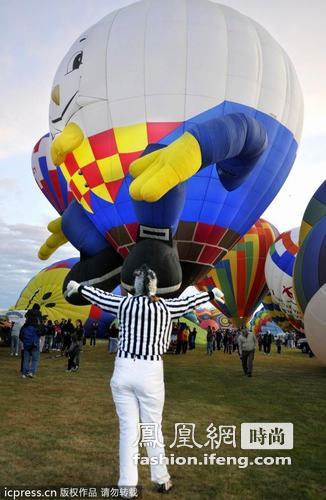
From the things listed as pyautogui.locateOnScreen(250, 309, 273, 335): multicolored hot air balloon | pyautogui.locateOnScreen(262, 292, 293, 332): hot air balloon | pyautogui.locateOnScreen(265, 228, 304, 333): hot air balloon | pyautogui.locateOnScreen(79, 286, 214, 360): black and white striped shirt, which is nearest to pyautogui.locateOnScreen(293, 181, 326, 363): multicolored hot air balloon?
pyautogui.locateOnScreen(79, 286, 214, 360): black and white striped shirt

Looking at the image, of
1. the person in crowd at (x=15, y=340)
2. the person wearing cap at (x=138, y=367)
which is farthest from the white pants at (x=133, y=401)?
the person in crowd at (x=15, y=340)

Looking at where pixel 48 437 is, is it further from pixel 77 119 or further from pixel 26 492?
pixel 77 119

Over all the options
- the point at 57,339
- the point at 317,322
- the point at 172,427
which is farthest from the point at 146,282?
the point at 57,339

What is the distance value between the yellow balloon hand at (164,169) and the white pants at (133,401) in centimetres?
350

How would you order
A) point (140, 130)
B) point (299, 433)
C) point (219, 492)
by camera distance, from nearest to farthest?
point (219, 492) < point (299, 433) < point (140, 130)

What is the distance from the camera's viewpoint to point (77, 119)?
33.2ft

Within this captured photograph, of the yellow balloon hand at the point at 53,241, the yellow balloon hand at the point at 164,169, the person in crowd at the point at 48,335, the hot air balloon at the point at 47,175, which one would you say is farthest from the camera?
the hot air balloon at the point at 47,175

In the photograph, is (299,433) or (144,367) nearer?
(144,367)

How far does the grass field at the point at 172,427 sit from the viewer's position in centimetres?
345

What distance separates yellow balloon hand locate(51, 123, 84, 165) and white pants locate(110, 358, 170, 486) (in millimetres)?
6933

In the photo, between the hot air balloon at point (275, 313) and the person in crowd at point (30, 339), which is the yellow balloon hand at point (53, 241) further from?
the hot air balloon at point (275, 313)

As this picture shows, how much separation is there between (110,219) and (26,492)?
731cm

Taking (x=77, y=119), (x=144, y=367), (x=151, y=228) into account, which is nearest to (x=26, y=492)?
(x=144, y=367)

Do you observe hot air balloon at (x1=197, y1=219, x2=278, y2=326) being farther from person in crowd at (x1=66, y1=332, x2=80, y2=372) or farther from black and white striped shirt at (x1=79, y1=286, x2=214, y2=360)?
black and white striped shirt at (x1=79, y1=286, x2=214, y2=360)
